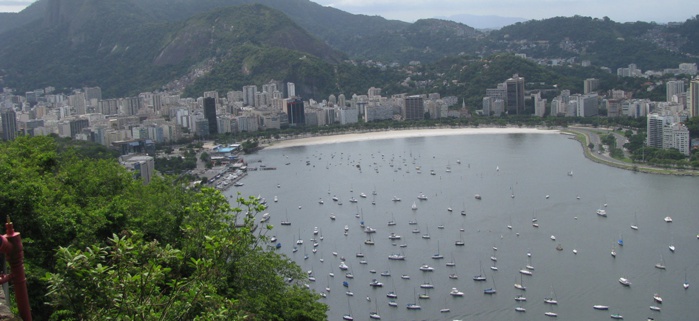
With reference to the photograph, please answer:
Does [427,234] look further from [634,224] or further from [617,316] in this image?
[617,316]

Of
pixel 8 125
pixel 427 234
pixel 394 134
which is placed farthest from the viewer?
pixel 394 134

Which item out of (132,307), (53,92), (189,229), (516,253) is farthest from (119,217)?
(53,92)

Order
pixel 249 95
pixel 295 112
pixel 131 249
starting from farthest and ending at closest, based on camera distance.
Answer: pixel 249 95 → pixel 295 112 → pixel 131 249

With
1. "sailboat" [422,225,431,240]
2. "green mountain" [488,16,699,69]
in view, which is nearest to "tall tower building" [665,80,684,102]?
"green mountain" [488,16,699,69]

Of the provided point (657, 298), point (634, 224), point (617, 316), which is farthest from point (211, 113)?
point (617, 316)

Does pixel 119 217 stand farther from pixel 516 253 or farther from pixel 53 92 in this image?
pixel 53 92

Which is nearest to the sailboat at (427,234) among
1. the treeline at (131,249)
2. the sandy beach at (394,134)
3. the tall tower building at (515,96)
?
the treeline at (131,249)
